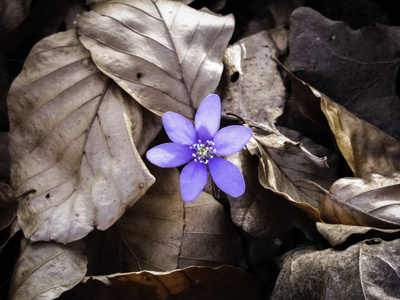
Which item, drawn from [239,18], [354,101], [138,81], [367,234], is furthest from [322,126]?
[138,81]

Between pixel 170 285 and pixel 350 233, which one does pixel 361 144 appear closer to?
pixel 350 233

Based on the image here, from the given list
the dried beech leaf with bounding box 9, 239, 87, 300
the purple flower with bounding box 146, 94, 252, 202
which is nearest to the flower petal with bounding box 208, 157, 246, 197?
the purple flower with bounding box 146, 94, 252, 202

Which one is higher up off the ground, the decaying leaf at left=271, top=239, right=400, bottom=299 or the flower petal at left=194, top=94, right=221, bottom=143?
the flower petal at left=194, top=94, right=221, bottom=143

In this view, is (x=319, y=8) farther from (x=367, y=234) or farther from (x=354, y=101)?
(x=367, y=234)

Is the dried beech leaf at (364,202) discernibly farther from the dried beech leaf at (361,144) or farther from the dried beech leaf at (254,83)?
the dried beech leaf at (254,83)

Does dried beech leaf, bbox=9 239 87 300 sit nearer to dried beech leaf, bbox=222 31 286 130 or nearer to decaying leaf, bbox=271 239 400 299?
decaying leaf, bbox=271 239 400 299

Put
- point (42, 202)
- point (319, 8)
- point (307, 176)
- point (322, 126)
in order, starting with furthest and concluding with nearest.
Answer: point (319, 8) < point (322, 126) < point (307, 176) < point (42, 202)

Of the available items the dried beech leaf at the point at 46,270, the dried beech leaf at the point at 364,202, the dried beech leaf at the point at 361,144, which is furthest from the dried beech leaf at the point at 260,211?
the dried beech leaf at the point at 46,270
